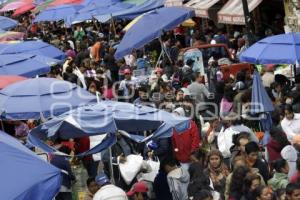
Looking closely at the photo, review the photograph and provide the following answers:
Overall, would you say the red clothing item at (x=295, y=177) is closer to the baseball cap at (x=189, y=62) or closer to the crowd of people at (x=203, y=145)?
the crowd of people at (x=203, y=145)

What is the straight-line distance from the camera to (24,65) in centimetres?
1634

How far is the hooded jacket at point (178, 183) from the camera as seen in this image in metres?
9.62

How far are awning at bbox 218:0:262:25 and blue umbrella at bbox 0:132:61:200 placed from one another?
1235 cm

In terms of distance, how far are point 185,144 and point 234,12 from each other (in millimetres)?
9019

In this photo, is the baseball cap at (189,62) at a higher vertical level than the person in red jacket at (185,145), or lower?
higher

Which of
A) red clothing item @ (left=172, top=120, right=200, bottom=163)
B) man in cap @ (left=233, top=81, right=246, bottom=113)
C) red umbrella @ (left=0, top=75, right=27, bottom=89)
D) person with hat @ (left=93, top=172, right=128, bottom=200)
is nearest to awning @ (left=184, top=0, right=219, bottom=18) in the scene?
man in cap @ (left=233, top=81, right=246, bottom=113)

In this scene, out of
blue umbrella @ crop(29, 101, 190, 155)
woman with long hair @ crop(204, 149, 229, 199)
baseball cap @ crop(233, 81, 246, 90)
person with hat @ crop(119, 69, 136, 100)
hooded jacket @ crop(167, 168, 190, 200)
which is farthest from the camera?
person with hat @ crop(119, 69, 136, 100)

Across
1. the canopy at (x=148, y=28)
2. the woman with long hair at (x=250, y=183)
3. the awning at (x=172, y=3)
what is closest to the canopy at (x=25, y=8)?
the awning at (x=172, y=3)

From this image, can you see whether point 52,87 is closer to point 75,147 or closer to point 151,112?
point 75,147

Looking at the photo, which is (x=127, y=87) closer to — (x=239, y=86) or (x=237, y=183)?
(x=239, y=86)

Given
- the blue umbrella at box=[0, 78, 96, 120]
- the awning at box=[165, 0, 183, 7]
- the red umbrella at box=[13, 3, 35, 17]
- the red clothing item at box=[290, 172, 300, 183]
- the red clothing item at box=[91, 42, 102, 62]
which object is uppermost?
the awning at box=[165, 0, 183, 7]

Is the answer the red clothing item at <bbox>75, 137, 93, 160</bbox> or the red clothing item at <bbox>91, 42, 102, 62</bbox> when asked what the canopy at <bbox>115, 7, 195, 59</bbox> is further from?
the red clothing item at <bbox>75, 137, 93, 160</bbox>

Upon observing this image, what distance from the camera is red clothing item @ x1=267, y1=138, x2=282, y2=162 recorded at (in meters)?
10.1

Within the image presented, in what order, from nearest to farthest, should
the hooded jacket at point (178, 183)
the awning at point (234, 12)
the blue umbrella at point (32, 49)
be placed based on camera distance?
1. the hooded jacket at point (178, 183)
2. the blue umbrella at point (32, 49)
3. the awning at point (234, 12)
